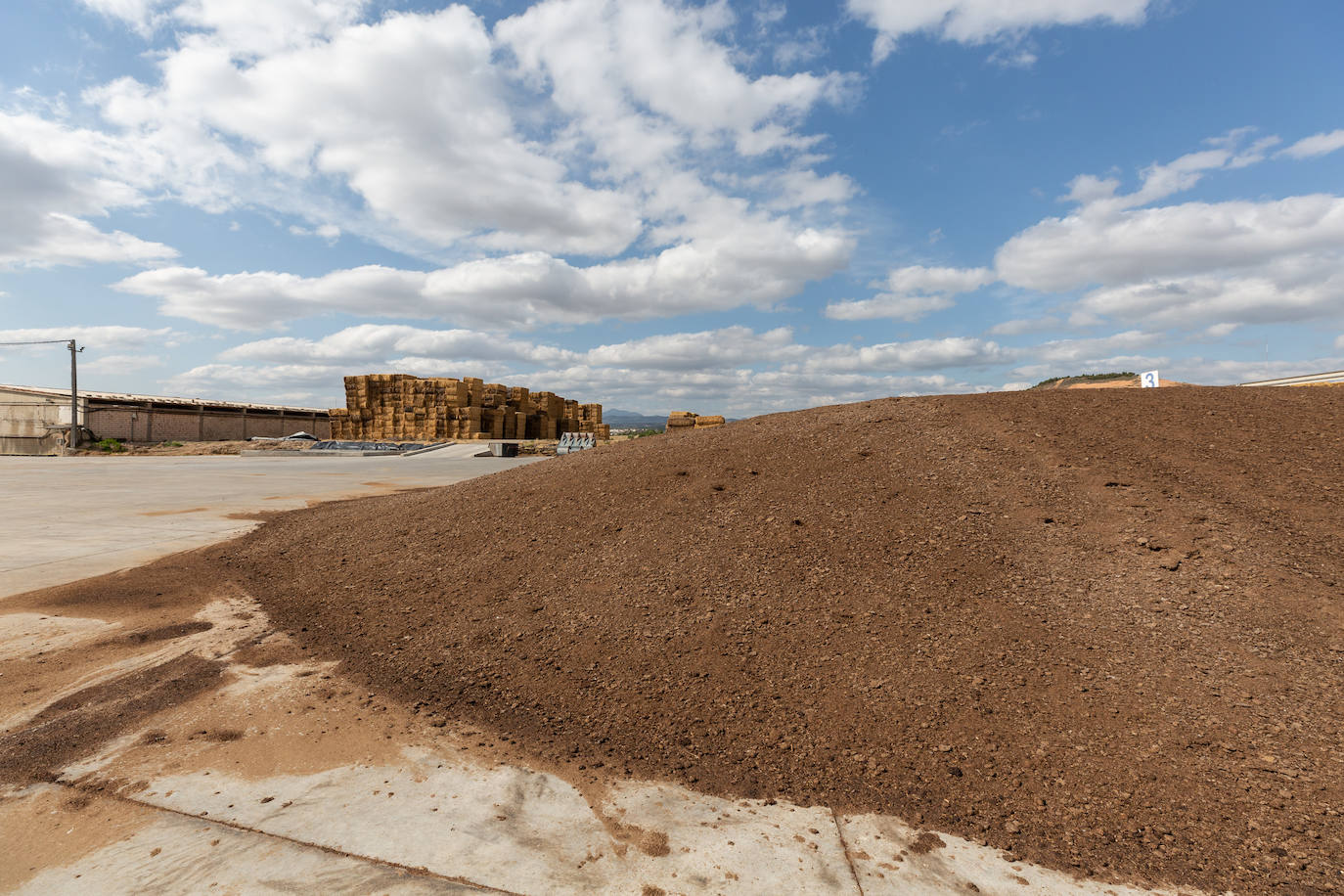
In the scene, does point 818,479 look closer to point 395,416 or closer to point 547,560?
point 547,560

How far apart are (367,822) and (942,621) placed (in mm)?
3352

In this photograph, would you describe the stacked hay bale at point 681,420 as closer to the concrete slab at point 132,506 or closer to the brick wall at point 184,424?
the concrete slab at point 132,506

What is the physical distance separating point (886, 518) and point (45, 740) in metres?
5.51

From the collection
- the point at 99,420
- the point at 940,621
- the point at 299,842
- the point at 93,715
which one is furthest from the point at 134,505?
the point at 99,420

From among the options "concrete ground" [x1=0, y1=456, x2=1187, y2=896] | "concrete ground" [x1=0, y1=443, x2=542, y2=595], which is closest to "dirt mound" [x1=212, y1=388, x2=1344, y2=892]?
"concrete ground" [x1=0, y1=456, x2=1187, y2=896]

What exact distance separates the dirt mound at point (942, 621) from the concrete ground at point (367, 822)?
Answer: 0.65ft

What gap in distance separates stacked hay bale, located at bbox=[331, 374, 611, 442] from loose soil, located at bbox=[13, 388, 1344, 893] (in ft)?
103

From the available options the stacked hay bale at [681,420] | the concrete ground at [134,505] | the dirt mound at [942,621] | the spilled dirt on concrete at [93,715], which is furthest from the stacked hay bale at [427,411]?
the spilled dirt on concrete at [93,715]

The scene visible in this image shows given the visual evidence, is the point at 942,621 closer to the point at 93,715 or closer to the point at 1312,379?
the point at 93,715

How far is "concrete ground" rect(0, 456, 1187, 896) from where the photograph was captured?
2.09 m

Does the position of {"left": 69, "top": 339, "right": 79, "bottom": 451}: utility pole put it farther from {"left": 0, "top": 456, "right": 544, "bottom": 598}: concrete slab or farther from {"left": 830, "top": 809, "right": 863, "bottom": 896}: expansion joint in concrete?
{"left": 830, "top": 809, "right": 863, "bottom": 896}: expansion joint in concrete

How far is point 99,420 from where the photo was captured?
35.6 metres

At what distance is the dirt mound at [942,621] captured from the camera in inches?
102

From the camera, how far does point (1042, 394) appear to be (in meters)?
7.88
